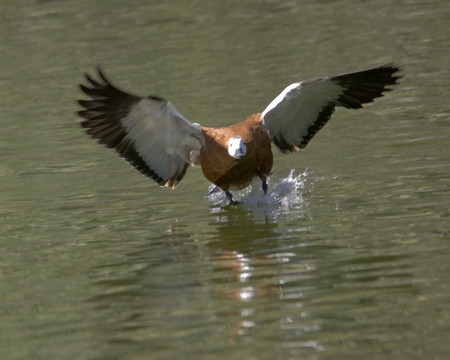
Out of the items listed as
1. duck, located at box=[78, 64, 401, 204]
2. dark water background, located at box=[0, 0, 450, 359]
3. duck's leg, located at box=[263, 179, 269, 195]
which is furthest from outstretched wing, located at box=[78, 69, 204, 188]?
duck's leg, located at box=[263, 179, 269, 195]

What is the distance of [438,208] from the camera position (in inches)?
320

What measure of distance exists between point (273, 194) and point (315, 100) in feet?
3.19

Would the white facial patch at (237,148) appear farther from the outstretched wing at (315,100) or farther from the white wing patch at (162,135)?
the outstretched wing at (315,100)

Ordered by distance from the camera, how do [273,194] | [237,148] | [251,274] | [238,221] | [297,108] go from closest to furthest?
[251,274]
[237,148]
[238,221]
[297,108]
[273,194]

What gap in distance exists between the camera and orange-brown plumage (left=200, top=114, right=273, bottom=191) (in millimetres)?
9016

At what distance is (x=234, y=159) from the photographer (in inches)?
353

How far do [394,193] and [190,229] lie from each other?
5.96 feet

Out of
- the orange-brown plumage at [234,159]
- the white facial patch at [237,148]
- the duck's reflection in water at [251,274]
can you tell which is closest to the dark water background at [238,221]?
the duck's reflection in water at [251,274]

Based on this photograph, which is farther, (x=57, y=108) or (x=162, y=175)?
(x=57, y=108)

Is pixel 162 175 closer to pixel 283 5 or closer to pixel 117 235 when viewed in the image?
pixel 117 235

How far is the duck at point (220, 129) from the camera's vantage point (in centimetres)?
872

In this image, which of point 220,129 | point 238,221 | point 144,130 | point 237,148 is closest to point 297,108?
point 220,129

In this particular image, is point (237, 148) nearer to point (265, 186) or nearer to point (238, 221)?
point (238, 221)

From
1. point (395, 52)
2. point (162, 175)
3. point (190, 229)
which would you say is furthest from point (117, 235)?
point (395, 52)
